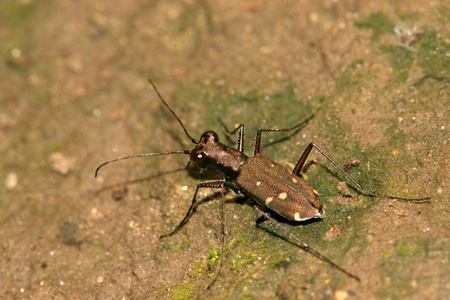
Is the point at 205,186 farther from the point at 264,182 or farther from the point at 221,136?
the point at 221,136

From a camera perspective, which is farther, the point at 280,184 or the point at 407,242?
the point at 280,184

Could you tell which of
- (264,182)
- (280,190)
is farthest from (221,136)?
(280,190)

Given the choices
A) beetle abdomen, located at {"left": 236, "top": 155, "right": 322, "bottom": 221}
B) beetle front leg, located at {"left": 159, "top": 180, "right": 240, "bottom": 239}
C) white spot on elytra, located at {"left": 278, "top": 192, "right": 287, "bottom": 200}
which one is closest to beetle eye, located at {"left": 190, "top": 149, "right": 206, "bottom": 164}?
beetle front leg, located at {"left": 159, "top": 180, "right": 240, "bottom": 239}

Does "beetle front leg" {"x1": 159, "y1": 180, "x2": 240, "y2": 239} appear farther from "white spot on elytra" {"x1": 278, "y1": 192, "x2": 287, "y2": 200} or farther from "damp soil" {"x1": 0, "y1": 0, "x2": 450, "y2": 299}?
"white spot on elytra" {"x1": 278, "y1": 192, "x2": 287, "y2": 200}

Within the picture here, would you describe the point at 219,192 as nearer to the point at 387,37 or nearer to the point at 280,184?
the point at 280,184

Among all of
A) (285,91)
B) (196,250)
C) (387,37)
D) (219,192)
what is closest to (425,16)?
(387,37)
